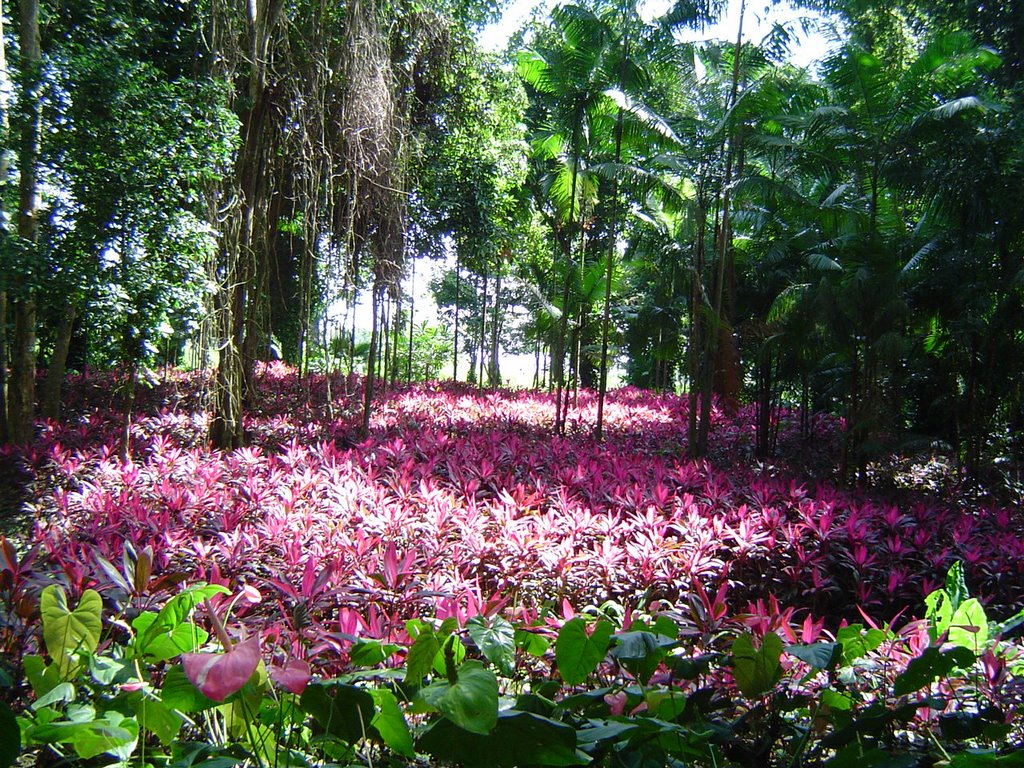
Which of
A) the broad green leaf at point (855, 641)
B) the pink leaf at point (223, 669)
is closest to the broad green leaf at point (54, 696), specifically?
the pink leaf at point (223, 669)

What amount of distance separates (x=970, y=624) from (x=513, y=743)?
1435mm

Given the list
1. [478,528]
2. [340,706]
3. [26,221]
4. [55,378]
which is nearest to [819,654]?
[340,706]

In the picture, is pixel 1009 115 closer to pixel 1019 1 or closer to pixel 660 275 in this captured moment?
pixel 1019 1

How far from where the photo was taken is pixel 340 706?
1.25 meters

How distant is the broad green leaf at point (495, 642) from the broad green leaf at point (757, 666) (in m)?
0.47

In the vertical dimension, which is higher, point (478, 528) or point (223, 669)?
point (223, 669)

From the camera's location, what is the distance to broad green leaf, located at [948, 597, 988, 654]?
182 cm

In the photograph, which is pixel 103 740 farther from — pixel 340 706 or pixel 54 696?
pixel 340 706

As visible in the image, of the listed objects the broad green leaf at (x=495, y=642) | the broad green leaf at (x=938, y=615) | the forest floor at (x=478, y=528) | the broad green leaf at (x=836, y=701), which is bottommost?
the forest floor at (x=478, y=528)

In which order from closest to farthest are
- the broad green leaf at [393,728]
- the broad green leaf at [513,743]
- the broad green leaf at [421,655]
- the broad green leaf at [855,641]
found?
the broad green leaf at [513,743]
the broad green leaf at [393,728]
the broad green leaf at [421,655]
the broad green leaf at [855,641]

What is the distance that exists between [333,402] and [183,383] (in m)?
2.17

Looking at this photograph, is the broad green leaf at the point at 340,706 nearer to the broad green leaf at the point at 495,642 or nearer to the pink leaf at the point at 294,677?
the pink leaf at the point at 294,677

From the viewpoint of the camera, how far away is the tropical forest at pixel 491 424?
140 cm

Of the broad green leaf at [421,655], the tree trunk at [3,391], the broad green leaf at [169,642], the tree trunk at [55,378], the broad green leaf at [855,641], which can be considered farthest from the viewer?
the tree trunk at [55,378]
